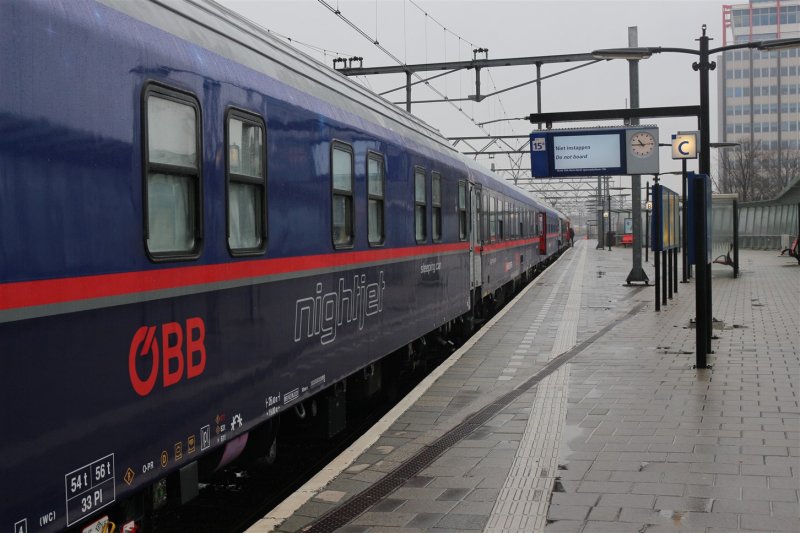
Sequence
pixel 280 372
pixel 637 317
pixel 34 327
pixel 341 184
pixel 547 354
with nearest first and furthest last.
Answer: pixel 34 327 → pixel 280 372 → pixel 341 184 → pixel 547 354 → pixel 637 317

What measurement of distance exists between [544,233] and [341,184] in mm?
31956

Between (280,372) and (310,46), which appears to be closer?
(280,372)

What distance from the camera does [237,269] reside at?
18.2 feet

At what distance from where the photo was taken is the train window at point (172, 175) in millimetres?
4562

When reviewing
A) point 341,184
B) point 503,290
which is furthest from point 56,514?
point 503,290

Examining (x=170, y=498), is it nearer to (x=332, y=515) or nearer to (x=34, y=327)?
(x=332, y=515)

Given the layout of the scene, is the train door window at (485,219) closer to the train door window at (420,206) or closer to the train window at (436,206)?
the train window at (436,206)

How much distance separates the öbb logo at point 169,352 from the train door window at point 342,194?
2.66 m

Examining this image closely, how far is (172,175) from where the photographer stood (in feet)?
15.9

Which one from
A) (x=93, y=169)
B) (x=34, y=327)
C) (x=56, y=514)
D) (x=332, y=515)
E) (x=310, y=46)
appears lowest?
(x=332, y=515)

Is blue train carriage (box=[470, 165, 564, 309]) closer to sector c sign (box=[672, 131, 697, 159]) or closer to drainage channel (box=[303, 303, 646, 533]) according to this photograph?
sector c sign (box=[672, 131, 697, 159])

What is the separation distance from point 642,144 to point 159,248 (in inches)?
711

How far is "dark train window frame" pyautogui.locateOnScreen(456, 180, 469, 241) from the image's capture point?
13.9 m

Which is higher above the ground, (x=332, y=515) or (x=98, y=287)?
(x=98, y=287)
